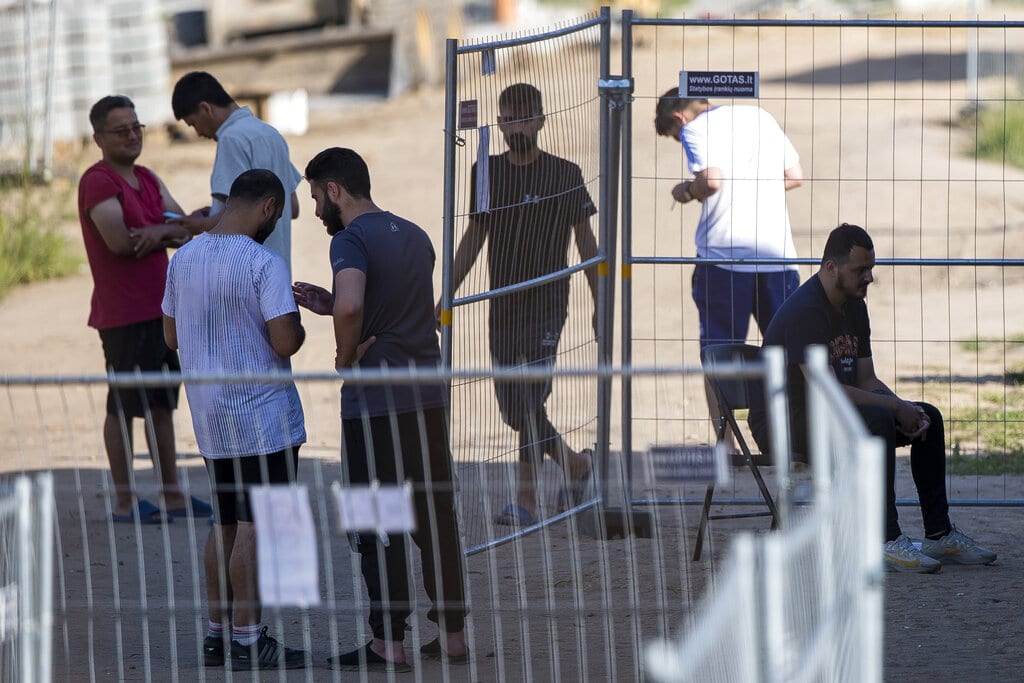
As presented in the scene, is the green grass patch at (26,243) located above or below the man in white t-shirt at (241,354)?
above

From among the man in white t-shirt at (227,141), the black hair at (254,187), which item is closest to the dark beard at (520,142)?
the man in white t-shirt at (227,141)

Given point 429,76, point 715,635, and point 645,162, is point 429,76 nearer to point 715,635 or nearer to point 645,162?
point 645,162

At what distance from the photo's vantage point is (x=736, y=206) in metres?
6.98

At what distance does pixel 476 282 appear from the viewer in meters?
5.77

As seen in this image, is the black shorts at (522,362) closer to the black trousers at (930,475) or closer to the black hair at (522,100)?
the black hair at (522,100)

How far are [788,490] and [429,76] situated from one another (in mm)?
20212

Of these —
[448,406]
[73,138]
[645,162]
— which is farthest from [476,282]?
[73,138]

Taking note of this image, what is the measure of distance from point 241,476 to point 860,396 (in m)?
2.56

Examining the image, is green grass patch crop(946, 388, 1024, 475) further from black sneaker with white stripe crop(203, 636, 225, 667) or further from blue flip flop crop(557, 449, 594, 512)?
black sneaker with white stripe crop(203, 636, 225, 667)

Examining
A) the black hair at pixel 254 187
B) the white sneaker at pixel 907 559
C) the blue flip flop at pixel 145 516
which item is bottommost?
the white sneaker at pixel 907 559

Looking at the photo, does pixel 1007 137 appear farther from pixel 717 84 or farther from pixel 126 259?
pixel 126 259

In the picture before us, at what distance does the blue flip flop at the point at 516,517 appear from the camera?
609 centimetres

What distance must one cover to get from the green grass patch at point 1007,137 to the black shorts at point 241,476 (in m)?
13.4

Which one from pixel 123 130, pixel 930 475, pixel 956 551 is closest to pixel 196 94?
pixel 123 130
